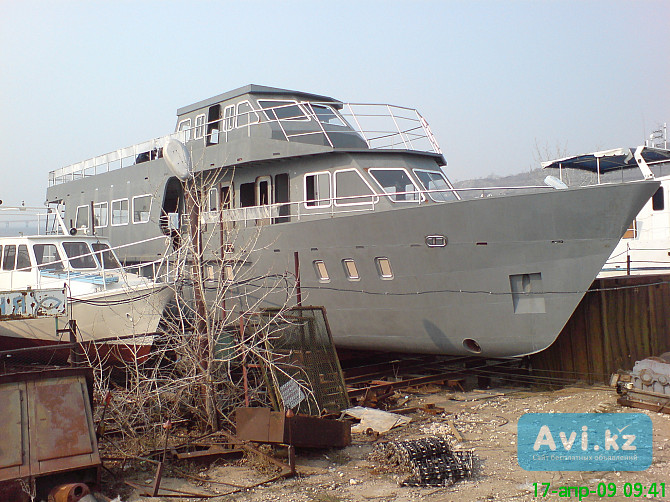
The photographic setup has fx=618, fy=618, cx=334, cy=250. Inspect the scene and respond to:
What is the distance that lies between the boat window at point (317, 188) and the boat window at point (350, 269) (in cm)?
144

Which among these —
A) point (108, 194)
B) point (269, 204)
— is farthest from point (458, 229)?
point (108, 194)

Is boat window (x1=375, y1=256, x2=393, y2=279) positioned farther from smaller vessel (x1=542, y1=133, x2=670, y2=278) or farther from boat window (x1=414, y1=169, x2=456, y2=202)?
smaller vessel (x1=542, y1=133, x2=670, y2=278)

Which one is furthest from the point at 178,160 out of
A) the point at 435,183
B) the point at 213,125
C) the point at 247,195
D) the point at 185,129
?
the point at 185,129

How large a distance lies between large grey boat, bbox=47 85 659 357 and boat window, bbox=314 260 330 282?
0.07 feet

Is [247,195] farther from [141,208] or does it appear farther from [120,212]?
[120,212]

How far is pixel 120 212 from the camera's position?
1848 cm

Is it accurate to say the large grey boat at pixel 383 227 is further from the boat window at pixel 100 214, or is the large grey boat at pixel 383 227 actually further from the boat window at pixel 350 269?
the boat window at pixel 100 214

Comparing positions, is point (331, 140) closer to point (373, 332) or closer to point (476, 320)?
point (373, 332)

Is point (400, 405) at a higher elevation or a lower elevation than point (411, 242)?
lower

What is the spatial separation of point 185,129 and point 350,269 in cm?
719

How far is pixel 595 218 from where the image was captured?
34.2 feet

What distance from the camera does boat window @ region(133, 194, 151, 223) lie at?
17.3m

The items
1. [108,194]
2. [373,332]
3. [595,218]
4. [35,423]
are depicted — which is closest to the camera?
[35,423]

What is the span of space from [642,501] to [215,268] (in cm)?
1061
